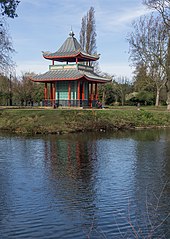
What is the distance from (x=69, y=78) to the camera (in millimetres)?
36625

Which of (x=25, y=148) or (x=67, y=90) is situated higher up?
(x=67, y=90)

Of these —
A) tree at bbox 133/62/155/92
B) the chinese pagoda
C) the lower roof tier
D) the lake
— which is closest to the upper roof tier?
the chinese pagoda

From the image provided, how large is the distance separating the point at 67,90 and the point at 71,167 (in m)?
25.0

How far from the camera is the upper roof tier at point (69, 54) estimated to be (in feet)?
124

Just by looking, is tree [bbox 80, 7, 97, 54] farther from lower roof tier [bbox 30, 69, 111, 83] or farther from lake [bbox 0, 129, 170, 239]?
lake [bbox 0, 129, 170, 239]

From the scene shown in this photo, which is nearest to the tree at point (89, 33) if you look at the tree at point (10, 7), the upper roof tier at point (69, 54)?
the upper roof tier at point (69, 54)

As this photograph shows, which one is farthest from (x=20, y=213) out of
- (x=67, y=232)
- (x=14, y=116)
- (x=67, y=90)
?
(x=67, y=90)

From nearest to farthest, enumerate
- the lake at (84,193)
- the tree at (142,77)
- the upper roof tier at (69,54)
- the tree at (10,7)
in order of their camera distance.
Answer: the lake at (84,193) < the tree at (10,7) < the upper roof tier at (69,54) < the tree at (142,77)

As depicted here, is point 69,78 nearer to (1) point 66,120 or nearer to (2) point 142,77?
(1) point 66,120

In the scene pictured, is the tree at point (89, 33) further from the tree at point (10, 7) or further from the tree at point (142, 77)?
the tree at point (10, 7)

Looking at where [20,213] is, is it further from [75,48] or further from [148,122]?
[75,48]

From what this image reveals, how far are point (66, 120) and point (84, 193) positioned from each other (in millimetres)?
18888

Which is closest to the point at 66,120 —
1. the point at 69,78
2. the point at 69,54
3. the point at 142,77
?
the point at 69,78

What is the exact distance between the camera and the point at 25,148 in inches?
748
